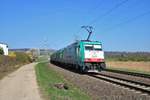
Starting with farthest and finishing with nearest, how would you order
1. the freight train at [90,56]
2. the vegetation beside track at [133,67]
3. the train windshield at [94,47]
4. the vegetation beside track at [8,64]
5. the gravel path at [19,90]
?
1. the vegetation beside track at [8,64]
2. the vegetation beside track at [133,67]
3. the train windshield at [94,47]
4. the freight train at [90,56]
5. the gravel path at [19,90]

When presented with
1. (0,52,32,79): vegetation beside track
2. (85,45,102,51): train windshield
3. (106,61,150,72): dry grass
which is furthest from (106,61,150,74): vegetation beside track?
(0,52,32,79): vegetation beside track

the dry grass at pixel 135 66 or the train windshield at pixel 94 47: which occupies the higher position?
the train windshield at pixel 94 47

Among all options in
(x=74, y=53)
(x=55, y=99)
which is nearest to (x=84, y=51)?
(x=74, y=53)

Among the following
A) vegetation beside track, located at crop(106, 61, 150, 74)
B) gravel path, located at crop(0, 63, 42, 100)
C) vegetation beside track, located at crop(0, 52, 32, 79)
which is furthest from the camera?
vegetation beside track, located at crop(0, 52, 32, 79)

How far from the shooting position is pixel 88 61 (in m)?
35.4

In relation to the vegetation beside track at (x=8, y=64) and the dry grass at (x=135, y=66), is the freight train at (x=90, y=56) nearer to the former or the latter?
the dry grass at (x=135, y=66)

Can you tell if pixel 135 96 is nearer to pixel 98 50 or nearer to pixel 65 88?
pixel 65 88

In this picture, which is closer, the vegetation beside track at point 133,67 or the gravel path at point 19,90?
the gravel path at point 19,90

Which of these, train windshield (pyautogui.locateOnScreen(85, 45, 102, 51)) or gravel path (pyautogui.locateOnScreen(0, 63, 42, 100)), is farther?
train windshield (pyautogui.locateOnScreen(85, 45, 102, 51))

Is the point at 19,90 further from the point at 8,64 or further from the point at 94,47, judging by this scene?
the point at 8,64

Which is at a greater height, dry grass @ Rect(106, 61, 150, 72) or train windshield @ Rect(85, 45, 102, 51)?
train windshield @ Rect(85, 45, 102, 51)

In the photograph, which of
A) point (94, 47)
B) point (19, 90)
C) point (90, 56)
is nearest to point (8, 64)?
point (94, 47)

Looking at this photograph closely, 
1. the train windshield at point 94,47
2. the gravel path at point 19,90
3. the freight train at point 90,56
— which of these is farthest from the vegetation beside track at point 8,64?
the gravel path at point 19,90

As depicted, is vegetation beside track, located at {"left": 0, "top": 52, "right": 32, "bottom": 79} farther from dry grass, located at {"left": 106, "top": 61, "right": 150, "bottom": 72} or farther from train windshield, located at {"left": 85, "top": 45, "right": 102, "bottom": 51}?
dry grass, located at {"left": 106, "top": 61, "right": 150, "bottom": 72}
